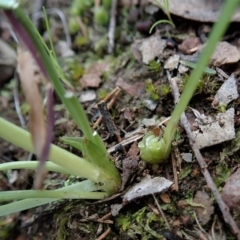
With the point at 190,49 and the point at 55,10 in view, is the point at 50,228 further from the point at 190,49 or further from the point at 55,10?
the point at 55,10

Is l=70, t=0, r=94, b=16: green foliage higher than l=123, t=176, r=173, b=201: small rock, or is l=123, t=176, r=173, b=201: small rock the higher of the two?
l=70, t=0, r=94, b=16: green foliage

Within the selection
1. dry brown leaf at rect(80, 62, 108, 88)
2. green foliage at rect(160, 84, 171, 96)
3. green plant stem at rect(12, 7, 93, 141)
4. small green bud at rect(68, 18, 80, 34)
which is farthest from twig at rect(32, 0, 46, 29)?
green plant stem at rect(12, 7, 93, 141)

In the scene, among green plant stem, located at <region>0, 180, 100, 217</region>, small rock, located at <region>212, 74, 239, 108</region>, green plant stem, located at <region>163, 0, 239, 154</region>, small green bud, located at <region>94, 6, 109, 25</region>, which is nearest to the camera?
green plant stem, located at <region>163, 0, 239, 154</region>

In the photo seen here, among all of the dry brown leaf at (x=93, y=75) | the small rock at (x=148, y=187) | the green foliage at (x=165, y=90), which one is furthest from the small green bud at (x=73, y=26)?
the small rock at (x=148, y=187)

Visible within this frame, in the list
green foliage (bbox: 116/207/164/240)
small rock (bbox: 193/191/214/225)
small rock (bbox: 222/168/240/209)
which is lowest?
green foliage (bbox: 116/207/164/240)

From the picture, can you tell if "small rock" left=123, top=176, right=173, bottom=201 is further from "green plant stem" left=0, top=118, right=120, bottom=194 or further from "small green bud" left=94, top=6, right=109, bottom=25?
"small green bud" left=94, top=6, right=109, bottom=25

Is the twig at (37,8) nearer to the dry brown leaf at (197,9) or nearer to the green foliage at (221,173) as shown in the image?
the dry brown leaf at (197,9)

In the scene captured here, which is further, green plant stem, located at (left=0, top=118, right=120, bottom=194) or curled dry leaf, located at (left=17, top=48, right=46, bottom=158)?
green plant stem, located at (left=0, top=118, right=120, bottom=194)

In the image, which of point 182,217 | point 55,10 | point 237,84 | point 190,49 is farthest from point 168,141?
point 55,10
